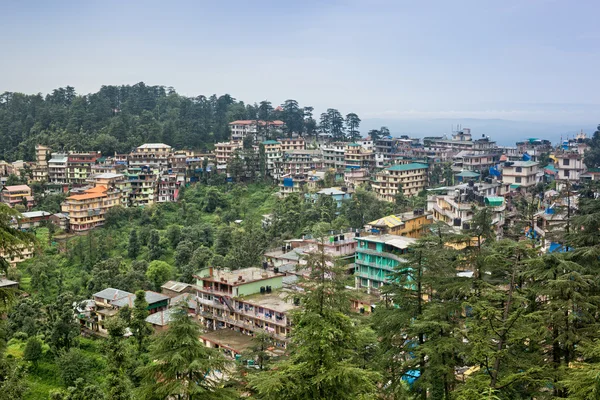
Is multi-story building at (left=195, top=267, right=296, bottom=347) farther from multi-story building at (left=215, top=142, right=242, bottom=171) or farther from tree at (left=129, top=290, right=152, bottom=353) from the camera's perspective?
multi-story building at (left=215, top=142, right=242, bottom=171)

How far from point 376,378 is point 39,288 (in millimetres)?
30885

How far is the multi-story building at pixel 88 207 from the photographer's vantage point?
148 ft

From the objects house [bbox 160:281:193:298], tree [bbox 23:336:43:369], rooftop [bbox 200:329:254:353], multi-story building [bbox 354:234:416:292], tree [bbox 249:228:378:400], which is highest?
tree [bbox 249:228:378:400]

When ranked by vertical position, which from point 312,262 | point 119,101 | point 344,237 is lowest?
point 344,237

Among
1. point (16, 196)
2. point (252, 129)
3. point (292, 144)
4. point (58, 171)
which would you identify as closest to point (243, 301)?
point (16, 196)

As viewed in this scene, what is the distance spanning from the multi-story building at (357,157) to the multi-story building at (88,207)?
2260 cm

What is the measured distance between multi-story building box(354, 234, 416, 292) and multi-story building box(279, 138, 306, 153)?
108 feet

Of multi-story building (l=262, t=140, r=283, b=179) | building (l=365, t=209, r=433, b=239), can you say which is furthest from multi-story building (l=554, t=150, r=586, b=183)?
multi-story building (l=262, t=140, r=283, b=179)

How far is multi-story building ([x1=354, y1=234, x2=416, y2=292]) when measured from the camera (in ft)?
89.2

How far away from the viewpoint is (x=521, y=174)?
141ft

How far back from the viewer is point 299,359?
830cm

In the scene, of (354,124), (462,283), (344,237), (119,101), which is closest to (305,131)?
(354,124)

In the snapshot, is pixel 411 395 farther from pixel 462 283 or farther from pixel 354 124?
pixel 354 124

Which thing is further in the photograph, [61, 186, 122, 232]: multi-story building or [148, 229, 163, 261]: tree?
[61, 186, 122, 232]: multi-story building
